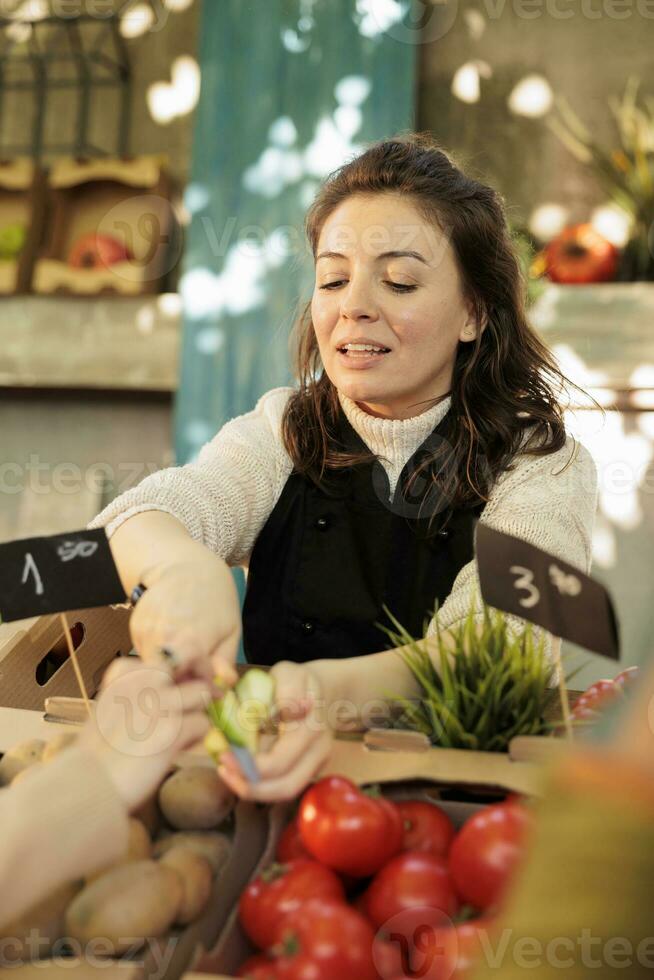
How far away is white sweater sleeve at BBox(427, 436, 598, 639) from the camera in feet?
4.15

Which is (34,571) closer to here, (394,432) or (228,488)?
(228,488)

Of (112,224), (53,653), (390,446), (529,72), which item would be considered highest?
(529,72)

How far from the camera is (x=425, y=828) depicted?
787mm

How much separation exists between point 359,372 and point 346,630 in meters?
0.39

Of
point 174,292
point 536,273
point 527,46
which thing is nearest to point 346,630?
point 536,273

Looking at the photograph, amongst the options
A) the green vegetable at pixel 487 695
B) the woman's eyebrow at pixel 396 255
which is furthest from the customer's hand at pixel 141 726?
the woman's eyebrow at pixel 396 255

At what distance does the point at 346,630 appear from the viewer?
4.84ft

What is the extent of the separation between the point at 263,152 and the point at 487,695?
235cm

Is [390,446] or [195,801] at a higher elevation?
[390,446]

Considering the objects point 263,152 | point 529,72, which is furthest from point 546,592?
point 529,72

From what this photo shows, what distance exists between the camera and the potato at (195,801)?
2.62 ft

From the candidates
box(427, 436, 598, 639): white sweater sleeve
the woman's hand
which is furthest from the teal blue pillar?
the woman's hand

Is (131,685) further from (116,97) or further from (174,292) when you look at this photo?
(116,97)

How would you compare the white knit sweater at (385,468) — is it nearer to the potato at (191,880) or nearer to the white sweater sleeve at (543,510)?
the white sweater sleeve at (543,510)
